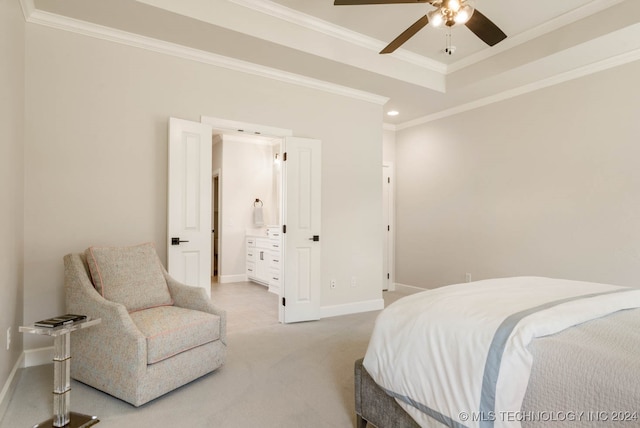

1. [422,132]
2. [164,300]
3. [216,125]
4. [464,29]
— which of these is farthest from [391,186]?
[164,300]

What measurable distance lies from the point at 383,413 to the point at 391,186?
464 cm

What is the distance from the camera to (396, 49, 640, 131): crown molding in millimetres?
3542

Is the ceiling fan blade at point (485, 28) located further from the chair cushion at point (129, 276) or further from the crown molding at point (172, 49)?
the chair cushion at point (129, 276)

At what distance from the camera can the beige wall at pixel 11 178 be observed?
2178mm

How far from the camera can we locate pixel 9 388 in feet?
7.58

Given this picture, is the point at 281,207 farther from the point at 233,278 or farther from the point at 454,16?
the point at 233,278

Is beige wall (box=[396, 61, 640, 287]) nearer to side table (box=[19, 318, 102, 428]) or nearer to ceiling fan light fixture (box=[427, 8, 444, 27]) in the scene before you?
ceiling fan light fixture (box=[427, 8, 444, 27])

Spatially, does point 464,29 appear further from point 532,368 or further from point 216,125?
point 532,368

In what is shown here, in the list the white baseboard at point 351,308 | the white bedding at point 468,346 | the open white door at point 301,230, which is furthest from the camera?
the white baseboard at point 351,308

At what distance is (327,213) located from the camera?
14.6 feet

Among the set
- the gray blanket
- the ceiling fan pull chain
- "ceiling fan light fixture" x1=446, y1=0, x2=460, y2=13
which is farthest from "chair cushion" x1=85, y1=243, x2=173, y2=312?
the ceiling fan pull chain

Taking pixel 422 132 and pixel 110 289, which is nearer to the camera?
pixel 110 289

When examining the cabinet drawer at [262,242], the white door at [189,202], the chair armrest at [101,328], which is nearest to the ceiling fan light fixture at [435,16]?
the white door at [189,202]

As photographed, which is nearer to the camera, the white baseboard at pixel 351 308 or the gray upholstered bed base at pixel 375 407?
the gray upholstered bed base at pixel 375 407
